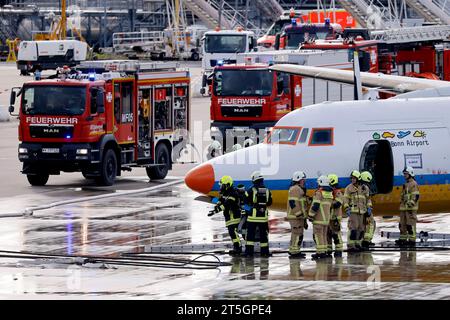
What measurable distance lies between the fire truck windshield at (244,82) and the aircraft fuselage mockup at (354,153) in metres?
16.3

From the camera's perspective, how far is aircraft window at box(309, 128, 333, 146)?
2728cm

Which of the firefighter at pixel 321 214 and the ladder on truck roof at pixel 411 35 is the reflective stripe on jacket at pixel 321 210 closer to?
the firefighter at pixel 321 214

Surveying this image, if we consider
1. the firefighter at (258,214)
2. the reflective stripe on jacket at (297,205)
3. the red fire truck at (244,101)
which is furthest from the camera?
the red fire truck at (244,101)

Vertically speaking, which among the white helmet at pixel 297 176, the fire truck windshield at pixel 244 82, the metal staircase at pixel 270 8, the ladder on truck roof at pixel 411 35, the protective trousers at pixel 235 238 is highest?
the metal staircase at pixel 270 8

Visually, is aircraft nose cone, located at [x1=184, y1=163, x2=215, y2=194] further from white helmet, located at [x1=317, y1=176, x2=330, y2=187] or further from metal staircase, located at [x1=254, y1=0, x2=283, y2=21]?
metal staircase, located at [x1=254, y1=0, x2=283, y2=21]

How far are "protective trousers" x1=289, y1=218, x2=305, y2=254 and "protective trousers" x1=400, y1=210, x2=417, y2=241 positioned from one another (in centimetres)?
261

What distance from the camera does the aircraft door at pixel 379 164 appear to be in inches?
1064

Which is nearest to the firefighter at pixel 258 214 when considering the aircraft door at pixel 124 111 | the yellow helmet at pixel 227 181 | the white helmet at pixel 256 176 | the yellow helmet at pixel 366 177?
the white helmet at pixel 256 176

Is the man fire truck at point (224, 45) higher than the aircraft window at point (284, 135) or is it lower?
higher

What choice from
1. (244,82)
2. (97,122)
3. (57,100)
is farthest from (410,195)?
(244,82)

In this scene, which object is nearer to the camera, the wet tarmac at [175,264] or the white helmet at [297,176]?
the wet tarmac at [175,264]

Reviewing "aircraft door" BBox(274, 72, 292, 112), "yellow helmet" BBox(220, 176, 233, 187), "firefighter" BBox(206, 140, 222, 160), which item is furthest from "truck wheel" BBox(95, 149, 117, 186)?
"yellow helmet" BBox(220, 176, 233, 187)

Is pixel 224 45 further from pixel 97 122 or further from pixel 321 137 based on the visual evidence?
pixel 321 137

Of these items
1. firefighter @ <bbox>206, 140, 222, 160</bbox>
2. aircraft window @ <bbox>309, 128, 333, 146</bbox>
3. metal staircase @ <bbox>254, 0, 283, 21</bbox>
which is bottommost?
firefighter @ <bbox>206, 140, 222, 160</bbox>
